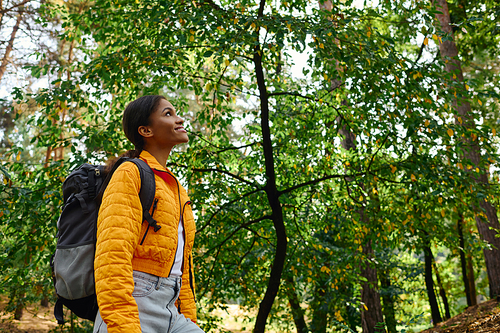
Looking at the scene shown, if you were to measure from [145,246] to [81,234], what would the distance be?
10.6 inches

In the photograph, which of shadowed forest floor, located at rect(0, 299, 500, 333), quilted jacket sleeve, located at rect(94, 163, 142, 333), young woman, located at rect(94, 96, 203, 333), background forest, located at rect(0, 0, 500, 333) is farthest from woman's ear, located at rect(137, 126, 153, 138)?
shadowed forest floor, located at rect(0, 299, 500, 333)

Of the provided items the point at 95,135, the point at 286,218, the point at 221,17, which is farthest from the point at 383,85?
the point at 95,135

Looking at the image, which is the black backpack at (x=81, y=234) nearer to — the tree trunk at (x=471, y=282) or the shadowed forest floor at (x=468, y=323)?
the shadowed forest floor at (x=468, y=323)

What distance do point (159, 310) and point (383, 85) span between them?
373 centimetres

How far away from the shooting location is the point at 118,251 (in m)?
1.50

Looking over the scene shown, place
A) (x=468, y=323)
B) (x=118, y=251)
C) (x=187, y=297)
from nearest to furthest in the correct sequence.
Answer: (x=118, y=251) → (x=187, y=297) → (x=468, y=323)

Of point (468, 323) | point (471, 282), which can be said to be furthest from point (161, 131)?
point (471, 282)

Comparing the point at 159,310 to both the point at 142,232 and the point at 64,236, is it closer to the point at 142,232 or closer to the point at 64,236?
the point at 142,232

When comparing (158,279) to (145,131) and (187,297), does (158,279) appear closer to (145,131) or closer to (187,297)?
(187,297)

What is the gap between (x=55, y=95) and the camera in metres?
4.50

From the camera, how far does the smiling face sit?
83.9 inches

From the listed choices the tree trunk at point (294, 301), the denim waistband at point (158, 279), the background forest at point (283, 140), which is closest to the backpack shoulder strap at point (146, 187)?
the denim waistband at point (158, 279)

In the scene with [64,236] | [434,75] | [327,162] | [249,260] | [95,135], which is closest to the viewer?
[64,236]

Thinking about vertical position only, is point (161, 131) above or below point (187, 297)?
above
